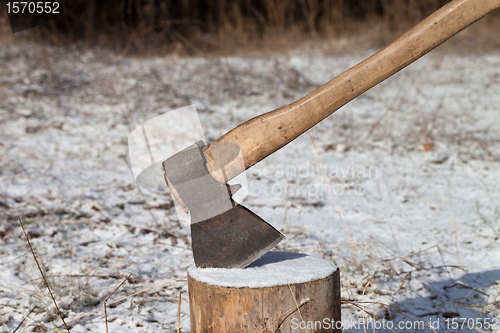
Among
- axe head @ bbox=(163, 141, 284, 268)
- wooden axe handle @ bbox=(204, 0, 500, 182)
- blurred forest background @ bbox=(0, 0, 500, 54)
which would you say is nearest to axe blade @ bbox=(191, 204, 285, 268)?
axe head @ bbox=(163, 141, 284, 268)

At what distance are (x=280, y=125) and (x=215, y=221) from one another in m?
0.42

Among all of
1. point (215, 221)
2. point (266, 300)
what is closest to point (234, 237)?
point (215, 221)

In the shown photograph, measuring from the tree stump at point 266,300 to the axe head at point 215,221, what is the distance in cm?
7

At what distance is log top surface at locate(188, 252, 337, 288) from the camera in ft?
4.42

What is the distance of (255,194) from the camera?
11.9 feet

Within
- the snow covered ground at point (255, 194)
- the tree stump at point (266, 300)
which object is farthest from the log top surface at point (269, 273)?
the snow covered ground at point (255, 194)

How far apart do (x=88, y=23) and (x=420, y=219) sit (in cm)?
870

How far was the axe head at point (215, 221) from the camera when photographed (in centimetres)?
144

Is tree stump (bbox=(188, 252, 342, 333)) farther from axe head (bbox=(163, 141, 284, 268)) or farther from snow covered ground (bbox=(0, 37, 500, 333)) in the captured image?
snow covered ground (bbox=(0, 37, 500, 333))

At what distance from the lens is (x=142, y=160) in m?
4.32

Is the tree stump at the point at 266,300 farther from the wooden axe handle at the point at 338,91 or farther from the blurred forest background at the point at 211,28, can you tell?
the blurred forest background at the point at 211,28

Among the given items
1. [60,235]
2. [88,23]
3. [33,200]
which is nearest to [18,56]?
[88,23]

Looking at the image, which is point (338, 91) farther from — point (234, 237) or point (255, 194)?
point (255, 194)

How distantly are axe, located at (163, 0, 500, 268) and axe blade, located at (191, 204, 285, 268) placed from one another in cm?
3
